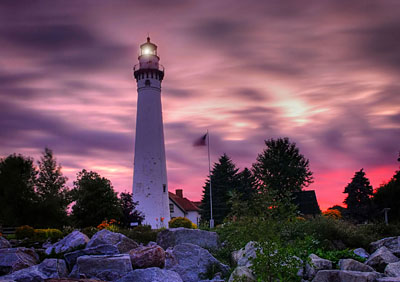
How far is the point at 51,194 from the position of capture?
133 ft

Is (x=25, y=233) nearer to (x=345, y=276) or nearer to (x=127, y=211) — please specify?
(x=127, y=211)

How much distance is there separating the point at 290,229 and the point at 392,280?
5917 millimetres

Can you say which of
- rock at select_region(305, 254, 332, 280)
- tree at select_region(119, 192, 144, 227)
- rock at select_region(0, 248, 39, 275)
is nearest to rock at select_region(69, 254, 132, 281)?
rock at select_region(0, 248, 39, 275)

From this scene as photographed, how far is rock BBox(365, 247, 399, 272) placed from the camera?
474 inches

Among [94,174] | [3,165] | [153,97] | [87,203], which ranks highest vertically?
[153,97]

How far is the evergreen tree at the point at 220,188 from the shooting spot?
47312mm

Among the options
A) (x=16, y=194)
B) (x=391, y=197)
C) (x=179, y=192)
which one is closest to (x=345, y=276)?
(x=391, y=197)

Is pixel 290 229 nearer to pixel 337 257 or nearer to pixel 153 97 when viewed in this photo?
pixel 337 257

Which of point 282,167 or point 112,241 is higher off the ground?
point 282,167

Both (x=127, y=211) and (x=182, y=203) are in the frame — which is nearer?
(x=127, y=211)

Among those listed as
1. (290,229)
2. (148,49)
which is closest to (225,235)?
(290,229)

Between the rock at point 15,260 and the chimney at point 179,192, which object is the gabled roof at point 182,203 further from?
the rock at point 15,260

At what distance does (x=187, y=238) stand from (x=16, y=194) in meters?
28.0

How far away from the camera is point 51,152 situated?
4619 centimetres
